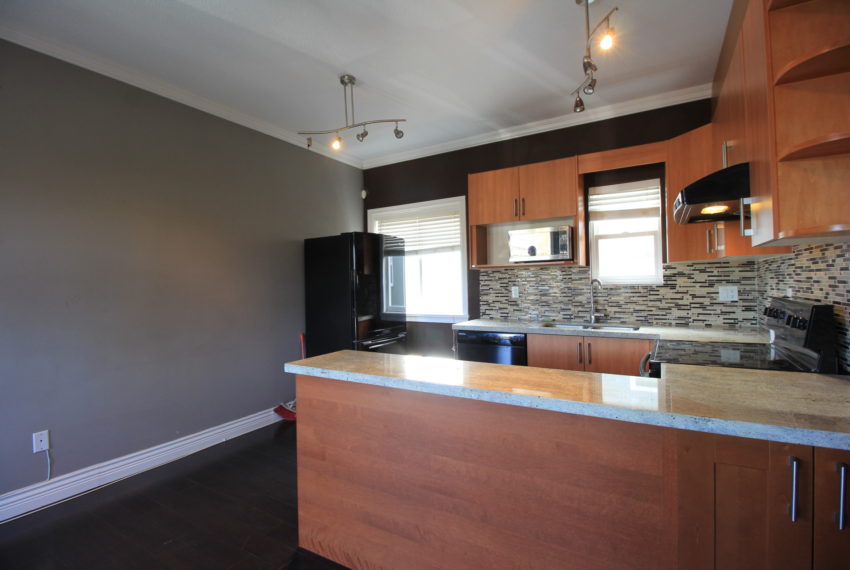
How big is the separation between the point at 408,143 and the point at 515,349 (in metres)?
2.41

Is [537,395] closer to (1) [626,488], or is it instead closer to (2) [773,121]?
(1) [626,488]

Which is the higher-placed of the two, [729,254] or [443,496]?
[729,254]

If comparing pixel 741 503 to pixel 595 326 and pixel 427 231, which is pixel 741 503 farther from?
pixel 427 231

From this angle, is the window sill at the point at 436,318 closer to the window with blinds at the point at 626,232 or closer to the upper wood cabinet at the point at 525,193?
the upper wood cabinet at the point at 525,193

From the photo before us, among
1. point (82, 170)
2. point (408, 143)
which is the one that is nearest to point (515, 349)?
point (408, 143)

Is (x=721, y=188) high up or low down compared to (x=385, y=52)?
down

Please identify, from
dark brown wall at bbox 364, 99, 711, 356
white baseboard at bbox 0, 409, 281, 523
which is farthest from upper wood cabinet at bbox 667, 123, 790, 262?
white baseboard at bbox 0, 409, 281, 523

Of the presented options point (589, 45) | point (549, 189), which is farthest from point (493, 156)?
point (589, 45)

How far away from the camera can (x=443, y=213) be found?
4133 mm

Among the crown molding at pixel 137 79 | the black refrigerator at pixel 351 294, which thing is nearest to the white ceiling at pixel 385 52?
the crown molding at pixel 137 79

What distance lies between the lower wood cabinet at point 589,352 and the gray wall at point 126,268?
2.37 m

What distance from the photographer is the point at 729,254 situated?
89.1 inches

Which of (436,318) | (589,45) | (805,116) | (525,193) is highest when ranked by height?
(589,45)

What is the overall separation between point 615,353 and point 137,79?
12.7 ft
